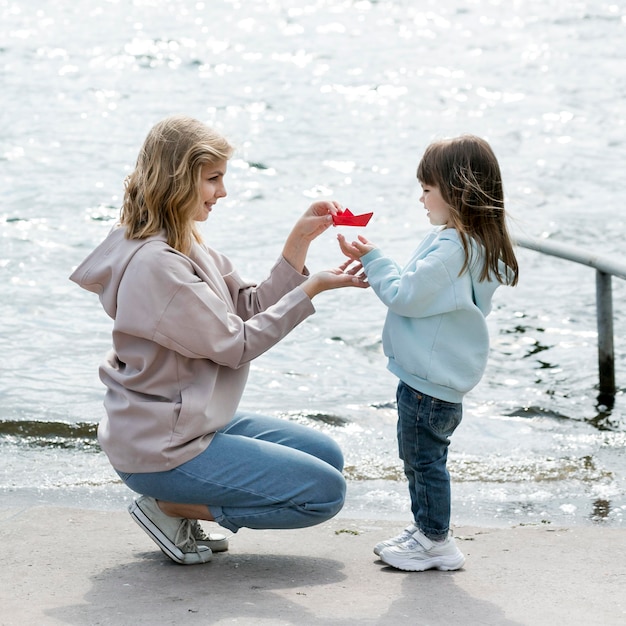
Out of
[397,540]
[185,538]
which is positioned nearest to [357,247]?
[397,540]

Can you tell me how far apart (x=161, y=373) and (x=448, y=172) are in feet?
3.39

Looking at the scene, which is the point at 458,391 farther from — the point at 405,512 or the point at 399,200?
the point at 399,200

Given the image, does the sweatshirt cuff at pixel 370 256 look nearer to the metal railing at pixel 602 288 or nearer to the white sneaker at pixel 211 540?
the white sneaker at pixel 211 540

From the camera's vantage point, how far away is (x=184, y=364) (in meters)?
3.32

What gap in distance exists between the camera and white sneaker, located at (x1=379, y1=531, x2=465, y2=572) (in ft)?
11.2

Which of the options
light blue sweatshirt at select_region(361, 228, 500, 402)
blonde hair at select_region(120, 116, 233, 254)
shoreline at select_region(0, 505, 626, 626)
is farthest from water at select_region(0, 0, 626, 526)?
blonde hair at select_region(120, 116, 233, 254)

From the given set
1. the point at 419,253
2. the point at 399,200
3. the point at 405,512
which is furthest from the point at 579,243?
the point at 419,253

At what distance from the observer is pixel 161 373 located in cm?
329

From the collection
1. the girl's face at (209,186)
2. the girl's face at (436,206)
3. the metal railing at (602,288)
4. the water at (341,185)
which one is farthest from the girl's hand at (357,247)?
the metal railing at (602,288)

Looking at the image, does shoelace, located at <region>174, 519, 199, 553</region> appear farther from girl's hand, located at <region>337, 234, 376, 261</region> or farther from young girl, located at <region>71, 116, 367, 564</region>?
girl's hand, located at <region>337, 234, 376, 261</region>

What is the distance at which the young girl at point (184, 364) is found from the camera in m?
3.26

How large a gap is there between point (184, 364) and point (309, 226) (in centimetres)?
69

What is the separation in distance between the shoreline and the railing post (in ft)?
5.44

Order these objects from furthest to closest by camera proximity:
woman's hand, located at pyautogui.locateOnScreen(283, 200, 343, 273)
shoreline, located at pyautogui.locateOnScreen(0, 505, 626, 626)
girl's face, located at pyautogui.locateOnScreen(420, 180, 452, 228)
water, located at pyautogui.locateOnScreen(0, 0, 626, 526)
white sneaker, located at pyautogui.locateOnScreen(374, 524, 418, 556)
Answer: water, located at pyautogui.locateOnScreen(0, 0, 626, 526) < woman's hand, located at pyautogui.locateOnScreen(283, 200, 343, 273) < white sneaker, located at pyautogui.locateOnScreen(374, 524, 418, 556) < girl's face, located at pyautogui.locateOnScreen(420, 180, 452, 228) < shoreline, located at pyautogui.locateOnScreen(0, 505, 626, 626)
